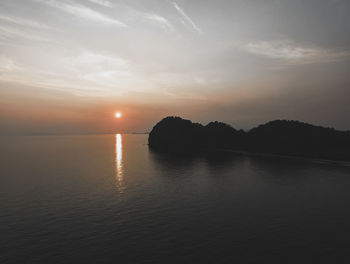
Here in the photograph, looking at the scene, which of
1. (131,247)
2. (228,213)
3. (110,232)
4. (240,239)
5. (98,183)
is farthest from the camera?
(98,183)

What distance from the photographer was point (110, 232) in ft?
119

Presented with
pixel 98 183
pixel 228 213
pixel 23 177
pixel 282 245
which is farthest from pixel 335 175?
pixel 23 177

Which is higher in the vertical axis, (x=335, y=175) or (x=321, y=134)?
(x=321, y=134)

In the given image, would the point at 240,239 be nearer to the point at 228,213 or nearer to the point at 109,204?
the point at 228,213

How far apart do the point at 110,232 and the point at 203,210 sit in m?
22.0

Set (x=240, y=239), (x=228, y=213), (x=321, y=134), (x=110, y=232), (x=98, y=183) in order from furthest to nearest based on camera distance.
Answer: (x=321, y=134) < (x=98, y=183) < (x=228, y=213) < (x=110, y=232) < (x=240, y=239)

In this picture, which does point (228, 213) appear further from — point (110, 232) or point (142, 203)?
point (110, 232)

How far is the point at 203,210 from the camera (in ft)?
158

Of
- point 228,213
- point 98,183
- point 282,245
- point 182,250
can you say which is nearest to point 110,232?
point 182,250

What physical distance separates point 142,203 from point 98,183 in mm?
30824

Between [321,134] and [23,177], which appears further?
[321,134]

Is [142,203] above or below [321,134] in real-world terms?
below

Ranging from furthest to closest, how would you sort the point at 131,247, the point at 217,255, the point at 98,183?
the point at 98,183
the point at 131,247
the point at 217,255

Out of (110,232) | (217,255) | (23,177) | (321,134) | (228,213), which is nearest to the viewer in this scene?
(217,255)
